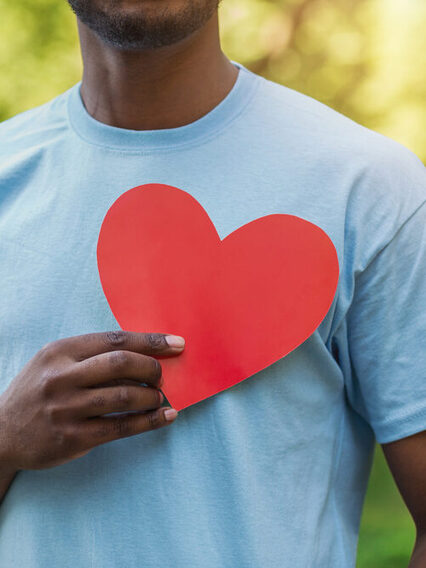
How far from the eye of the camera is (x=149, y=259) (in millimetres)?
961

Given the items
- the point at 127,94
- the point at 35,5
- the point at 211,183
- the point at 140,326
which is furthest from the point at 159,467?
the point at 35,5

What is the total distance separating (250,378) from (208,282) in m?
0.15

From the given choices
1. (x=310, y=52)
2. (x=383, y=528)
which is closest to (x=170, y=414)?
(x=383, y=528)

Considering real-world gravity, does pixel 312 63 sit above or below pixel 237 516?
below

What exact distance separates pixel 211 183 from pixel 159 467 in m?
0.41

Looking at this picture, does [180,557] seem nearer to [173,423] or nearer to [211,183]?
[173,423]

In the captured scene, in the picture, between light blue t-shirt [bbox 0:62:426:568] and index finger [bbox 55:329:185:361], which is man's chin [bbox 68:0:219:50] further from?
index finger [bbox 55:329:185:361]

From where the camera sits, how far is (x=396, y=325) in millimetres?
945

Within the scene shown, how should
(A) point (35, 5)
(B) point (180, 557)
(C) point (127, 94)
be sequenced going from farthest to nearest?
1. (A) point (35, 5)
2. (C) point (127, 94)
3. (B) point (180, 557)

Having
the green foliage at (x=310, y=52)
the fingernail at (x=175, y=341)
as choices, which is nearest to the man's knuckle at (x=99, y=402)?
the fingernail at (x=175, y=341)

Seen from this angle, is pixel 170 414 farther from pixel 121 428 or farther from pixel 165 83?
pixel 165 83

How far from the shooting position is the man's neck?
3.48ft

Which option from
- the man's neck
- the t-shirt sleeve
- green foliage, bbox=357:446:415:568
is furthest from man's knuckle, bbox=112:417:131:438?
green foliage, bbox=357:446:415:568

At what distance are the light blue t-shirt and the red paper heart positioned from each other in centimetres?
2
